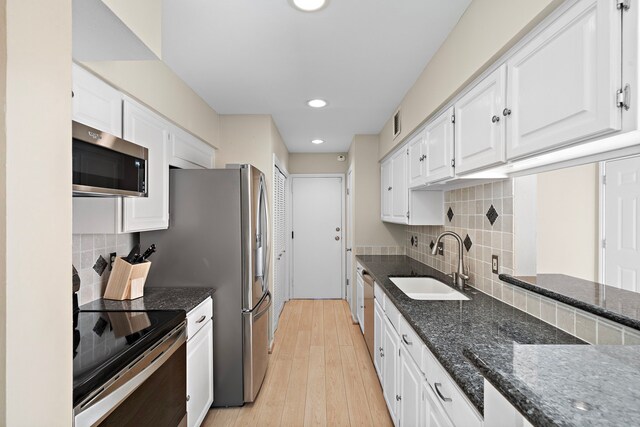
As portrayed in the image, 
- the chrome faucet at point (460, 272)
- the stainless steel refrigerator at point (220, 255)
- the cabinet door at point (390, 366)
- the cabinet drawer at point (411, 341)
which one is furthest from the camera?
the stainless steel refrigerator at point (220, 255)

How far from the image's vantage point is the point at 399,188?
10.4ft

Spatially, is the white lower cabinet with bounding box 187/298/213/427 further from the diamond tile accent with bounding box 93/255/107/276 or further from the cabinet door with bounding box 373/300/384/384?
the cabinet door with bounding box 373/300/384/384

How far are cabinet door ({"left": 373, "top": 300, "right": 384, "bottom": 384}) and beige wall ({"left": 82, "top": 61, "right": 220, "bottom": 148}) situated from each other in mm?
2088

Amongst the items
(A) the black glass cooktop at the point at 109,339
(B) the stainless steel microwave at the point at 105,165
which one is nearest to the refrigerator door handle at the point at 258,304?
(A) the black glass cooktop at the point at 109,339

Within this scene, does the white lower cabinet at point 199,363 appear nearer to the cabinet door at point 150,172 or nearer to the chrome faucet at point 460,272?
the cabinet door at point 150,172

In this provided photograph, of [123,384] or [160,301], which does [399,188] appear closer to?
[160,301]

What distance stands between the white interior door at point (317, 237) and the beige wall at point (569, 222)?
3766mm

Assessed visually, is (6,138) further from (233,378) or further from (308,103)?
(308,103)

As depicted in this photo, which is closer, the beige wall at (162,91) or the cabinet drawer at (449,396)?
the cabinet drawer at (449,396)

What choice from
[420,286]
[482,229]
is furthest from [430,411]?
[420,286]

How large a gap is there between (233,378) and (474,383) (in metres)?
1.90

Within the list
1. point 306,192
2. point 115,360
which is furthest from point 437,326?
point 306,192

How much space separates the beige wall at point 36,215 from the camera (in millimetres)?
593

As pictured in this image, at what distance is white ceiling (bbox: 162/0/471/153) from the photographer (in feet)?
5.37
